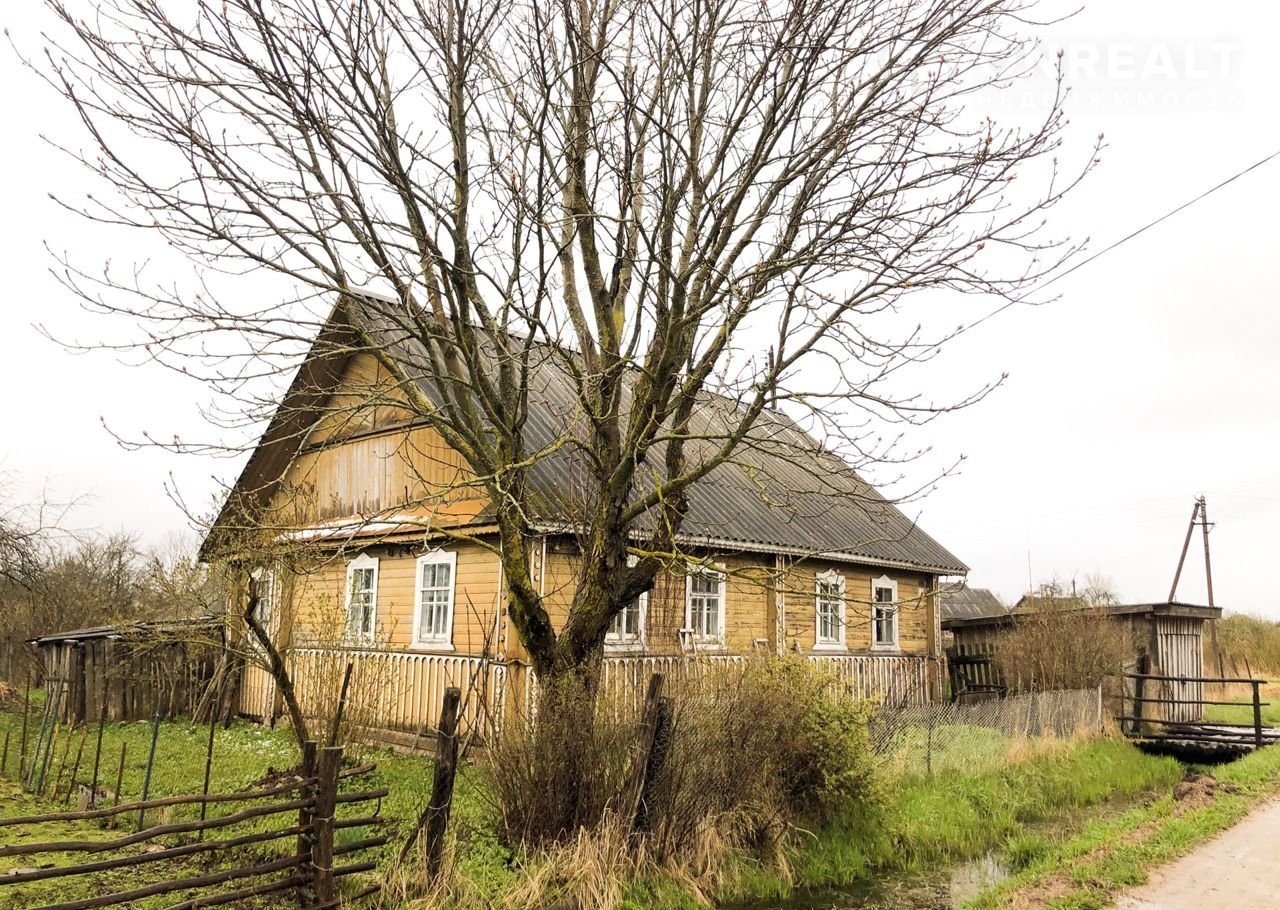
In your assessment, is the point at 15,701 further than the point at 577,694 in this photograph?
Yes

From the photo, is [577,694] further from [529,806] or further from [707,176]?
[707,176]

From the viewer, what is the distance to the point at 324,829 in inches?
257

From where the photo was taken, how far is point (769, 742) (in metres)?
8.80

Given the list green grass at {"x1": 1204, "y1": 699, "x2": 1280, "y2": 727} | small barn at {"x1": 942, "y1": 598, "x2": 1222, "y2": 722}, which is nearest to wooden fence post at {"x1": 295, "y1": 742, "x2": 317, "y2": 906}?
small barn at {"x1": 942, "y1": 598, "x2": 1222, "y2": 722}

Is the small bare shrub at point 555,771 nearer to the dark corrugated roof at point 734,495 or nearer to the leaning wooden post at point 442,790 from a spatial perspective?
the leaning wooden post at point 442,790

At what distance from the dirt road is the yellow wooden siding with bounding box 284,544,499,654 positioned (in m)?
7.55

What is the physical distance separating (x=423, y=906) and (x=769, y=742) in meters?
3.86

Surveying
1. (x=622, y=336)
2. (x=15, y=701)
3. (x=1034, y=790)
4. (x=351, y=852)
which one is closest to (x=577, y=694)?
(x=351, y=852)

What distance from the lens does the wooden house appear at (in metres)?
10.0

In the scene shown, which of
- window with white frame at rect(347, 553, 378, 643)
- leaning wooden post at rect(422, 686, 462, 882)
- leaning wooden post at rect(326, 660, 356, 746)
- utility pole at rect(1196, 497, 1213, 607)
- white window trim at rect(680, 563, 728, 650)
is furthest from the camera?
utility pole at rect(1196, 497, 1213, 607)

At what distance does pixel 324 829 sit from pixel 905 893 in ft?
18.8

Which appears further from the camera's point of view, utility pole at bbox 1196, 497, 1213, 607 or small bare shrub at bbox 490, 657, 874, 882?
utility pole at bbox 1196, 497, 1213, 607

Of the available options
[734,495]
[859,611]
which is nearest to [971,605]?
[859,611]

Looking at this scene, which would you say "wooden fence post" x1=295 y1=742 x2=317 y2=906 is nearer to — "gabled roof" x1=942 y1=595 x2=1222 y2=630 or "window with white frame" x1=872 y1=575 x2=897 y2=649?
"window with white frame" x1=872 y1=575 x2=897 y2=649
